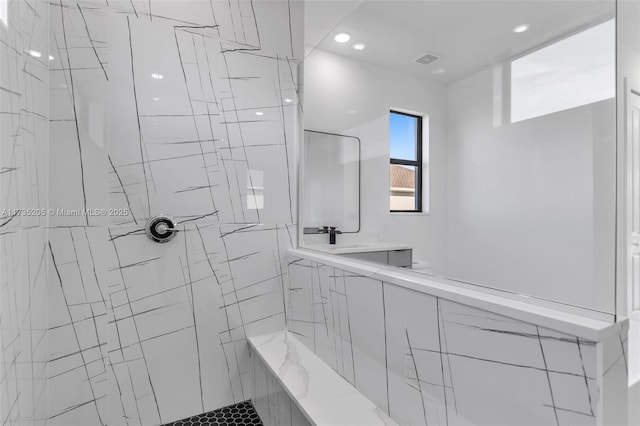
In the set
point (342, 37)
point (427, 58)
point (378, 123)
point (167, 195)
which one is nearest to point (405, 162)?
point (378, 123)

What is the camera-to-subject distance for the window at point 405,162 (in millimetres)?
1147

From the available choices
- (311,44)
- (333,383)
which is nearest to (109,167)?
(311,44)

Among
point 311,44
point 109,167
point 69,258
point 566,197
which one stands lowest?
point 69,258

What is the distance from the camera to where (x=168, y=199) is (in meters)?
1.50

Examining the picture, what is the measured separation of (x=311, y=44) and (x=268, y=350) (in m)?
1.59

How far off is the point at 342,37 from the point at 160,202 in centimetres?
114

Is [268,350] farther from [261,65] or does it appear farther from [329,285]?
[261,65]

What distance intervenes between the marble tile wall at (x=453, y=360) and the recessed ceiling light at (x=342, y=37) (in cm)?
105

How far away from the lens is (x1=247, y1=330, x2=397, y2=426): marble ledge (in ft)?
3.37

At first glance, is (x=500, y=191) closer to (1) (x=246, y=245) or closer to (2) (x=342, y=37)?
(2) (x=342, y=37)

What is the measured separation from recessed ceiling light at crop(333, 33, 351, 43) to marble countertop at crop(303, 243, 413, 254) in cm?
95

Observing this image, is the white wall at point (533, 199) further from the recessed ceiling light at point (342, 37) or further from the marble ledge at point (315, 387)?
the recessed ceiling light at point (342, 37)

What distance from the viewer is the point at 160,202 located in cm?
148

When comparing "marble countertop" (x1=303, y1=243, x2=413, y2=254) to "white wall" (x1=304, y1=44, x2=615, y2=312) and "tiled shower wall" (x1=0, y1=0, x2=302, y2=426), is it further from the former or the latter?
"tiled shower wall" (x1=0, y1=0, x2=302, y2=426)
